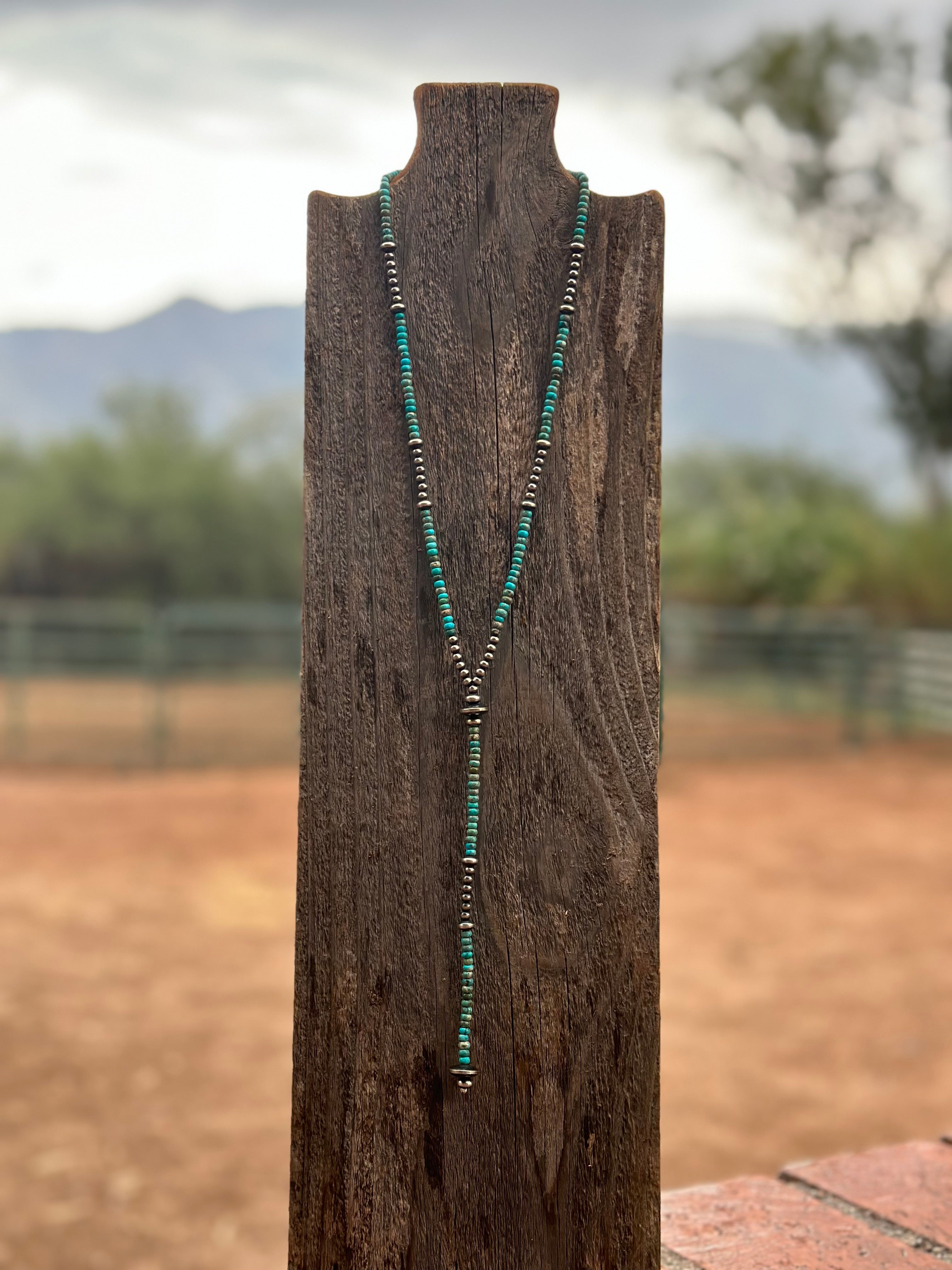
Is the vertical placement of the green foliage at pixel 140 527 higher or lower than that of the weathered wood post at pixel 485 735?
higher

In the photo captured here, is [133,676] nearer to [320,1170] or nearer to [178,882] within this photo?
[178,882]

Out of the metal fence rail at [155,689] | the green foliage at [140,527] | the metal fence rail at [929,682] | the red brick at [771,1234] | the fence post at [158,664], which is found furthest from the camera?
the green foliage at [140,527]

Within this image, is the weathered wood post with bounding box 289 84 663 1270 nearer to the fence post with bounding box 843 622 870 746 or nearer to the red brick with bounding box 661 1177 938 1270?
the red brick with bounding box 661 1177 938 1270

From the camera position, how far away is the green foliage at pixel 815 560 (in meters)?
14.4

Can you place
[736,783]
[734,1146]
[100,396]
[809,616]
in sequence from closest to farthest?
[734,1146] < [736,783] < [809,616] < [100,396]

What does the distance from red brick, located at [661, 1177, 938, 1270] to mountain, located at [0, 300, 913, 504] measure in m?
11.1

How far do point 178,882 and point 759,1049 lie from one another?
3.30 meters

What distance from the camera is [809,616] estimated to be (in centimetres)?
1458

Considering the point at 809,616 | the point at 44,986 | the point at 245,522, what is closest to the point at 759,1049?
the point at 44,986

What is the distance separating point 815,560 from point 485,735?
15377 millimetres

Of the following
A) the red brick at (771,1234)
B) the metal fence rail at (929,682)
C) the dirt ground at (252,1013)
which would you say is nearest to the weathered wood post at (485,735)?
the red brick at (771,1234)

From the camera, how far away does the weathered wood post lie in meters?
1.07

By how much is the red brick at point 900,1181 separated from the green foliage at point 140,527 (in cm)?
1908

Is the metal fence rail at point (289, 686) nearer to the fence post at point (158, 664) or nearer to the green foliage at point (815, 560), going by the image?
the fence post at point (158, 664)
